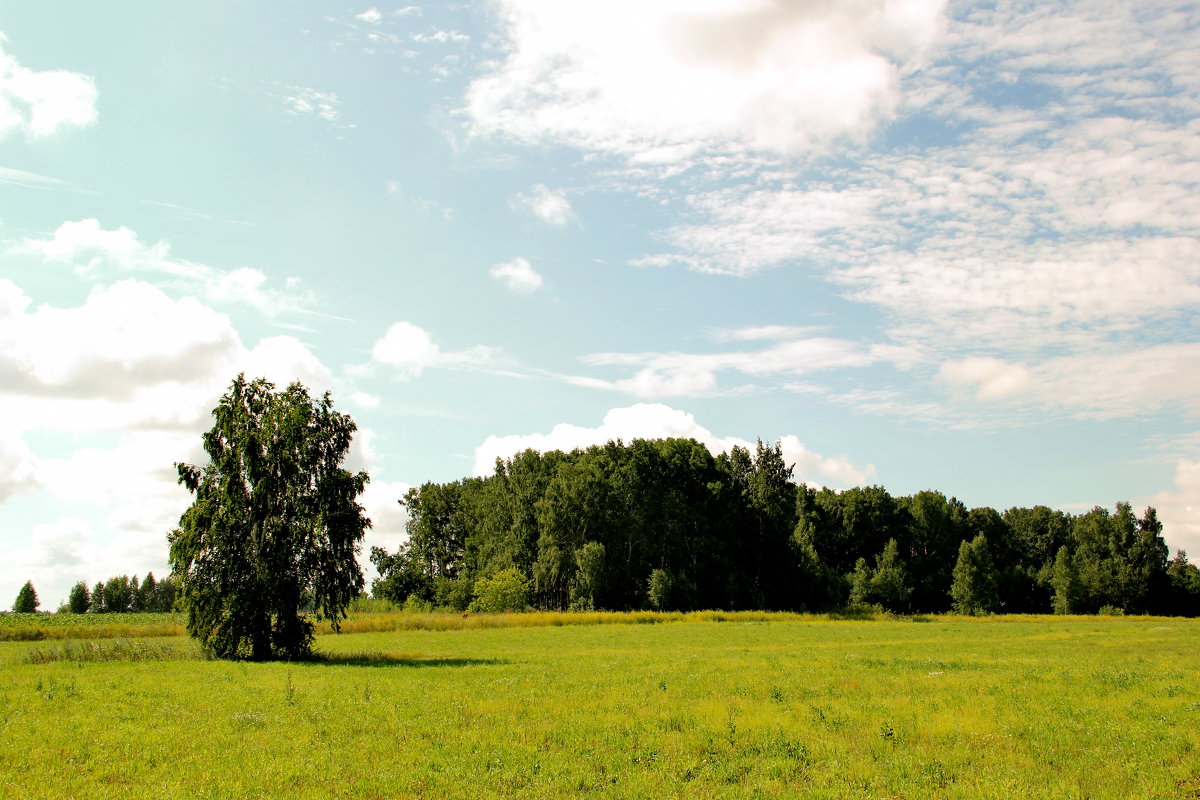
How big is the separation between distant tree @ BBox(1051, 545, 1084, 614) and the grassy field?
88231 mm

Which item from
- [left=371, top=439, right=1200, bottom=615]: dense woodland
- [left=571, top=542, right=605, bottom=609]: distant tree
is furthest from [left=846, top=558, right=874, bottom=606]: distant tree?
[left=571, top=542, right=605, bottom=609]: distant tree

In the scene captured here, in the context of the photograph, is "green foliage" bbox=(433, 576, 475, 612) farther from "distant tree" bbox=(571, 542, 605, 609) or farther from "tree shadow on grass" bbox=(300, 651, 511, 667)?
"tree shadow on grass" bbox=(300, 651, 511, 667)

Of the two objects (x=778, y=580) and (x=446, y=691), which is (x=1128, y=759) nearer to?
(x=446, y=691)

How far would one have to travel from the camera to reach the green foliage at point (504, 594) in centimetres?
8725

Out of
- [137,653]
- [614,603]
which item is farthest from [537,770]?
[614,603]

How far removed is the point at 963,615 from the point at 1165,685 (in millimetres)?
86631

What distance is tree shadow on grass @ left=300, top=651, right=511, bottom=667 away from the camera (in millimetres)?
36500

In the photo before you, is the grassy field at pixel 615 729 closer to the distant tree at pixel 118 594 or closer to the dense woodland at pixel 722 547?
the dense woodland at pixel 722 547

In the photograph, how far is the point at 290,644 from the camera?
133ft

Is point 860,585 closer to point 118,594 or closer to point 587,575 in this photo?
point 587,575

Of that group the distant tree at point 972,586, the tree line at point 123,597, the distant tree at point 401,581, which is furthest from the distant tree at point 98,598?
the distant tree at point 972,586

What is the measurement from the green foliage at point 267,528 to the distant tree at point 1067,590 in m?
108

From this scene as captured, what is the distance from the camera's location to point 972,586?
106 m

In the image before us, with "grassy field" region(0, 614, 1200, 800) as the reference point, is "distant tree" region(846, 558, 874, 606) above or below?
below
